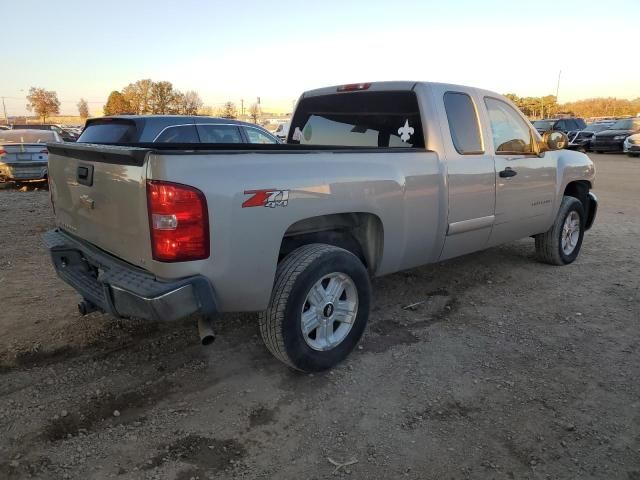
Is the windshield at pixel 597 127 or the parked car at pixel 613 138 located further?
the windshield at pixel 597 127

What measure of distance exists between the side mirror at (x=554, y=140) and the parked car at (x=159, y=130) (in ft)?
17.4

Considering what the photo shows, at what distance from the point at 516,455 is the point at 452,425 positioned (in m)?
0.37

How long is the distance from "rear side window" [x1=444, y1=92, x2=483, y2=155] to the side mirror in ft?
4.27

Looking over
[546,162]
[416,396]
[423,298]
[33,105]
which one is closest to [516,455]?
[416,396]

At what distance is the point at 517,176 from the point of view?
4801 mm

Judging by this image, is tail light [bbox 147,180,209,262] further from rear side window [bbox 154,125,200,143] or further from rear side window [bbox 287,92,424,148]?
rear side window [bbox 154,125,200,143]

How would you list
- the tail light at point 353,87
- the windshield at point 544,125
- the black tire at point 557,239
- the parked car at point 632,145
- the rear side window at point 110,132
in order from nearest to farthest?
the tail light at point 353,87 → the black tire at point 557,239 → the rear side window at point 110,132 → the parked car at point 632,145 → the windshield at point 544,125

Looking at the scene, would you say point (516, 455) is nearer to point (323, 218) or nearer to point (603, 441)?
point (603, 441)

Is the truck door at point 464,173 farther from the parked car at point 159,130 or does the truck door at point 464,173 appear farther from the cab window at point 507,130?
the parked car at point 159,130

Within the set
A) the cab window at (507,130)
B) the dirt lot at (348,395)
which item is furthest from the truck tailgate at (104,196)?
A: the cab window at (507,130)

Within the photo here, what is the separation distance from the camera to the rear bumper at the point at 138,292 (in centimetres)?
253

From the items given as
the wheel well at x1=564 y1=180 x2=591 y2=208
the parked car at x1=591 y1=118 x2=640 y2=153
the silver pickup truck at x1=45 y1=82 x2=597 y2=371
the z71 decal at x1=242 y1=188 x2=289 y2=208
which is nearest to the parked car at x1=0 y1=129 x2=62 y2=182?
the silver pickup truck at x1=45 y1=82 x2=597 y2=371

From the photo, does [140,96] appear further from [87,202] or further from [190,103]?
[87,202]

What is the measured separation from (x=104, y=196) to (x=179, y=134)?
5366mm
